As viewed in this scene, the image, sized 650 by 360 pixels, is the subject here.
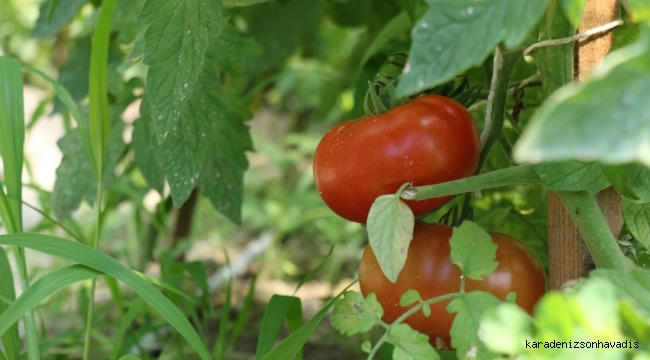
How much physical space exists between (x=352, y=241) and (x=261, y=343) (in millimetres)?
1204

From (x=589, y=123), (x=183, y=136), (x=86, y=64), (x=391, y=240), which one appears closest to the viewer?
(x=589, y=123)

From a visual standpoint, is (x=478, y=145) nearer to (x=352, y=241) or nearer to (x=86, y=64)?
(x=86, y=64)

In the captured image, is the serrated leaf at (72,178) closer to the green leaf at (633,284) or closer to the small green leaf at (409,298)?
the small green leaf at (409,298)

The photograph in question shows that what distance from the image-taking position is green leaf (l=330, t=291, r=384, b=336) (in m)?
0.63

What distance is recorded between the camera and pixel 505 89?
0.70 meters

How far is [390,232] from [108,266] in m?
0.28

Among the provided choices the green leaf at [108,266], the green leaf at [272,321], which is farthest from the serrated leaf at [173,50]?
the green leaf at [272,321]

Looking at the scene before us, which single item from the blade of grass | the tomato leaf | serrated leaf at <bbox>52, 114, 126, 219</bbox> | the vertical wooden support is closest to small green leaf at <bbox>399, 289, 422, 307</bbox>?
the vertical wooden support

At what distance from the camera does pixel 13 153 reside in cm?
75

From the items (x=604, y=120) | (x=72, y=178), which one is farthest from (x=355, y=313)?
(x=72, y=178)

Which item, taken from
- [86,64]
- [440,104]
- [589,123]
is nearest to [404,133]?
[440,104]

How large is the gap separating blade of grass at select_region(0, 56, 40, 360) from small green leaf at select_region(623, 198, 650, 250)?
24.1 inches

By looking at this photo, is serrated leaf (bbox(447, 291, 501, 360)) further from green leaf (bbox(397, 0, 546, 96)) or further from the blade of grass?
the blade of grass

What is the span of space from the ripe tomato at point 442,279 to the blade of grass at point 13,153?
384mm
